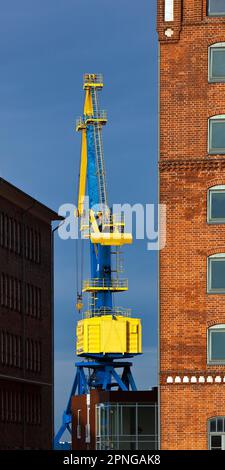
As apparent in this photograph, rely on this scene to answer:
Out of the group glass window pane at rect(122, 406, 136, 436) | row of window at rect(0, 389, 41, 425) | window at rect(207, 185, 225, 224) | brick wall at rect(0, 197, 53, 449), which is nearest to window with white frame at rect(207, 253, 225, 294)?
window at rect(207, 185, 225, 224)

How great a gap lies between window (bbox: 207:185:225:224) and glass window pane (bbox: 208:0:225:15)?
857 cm

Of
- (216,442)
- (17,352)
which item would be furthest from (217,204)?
(17,352)

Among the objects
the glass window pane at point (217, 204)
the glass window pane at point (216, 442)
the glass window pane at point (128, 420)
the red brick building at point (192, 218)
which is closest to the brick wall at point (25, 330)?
the glass window pane at point (128, 420)

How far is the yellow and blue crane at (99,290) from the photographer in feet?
485

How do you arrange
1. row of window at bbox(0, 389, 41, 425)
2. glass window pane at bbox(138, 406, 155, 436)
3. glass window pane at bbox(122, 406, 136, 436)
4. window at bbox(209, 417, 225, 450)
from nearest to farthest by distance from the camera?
window at bbox(209, 417, 225, 450)
glass window pane at bbox(138, 406, 155, 436)
glass window pane at bbox(122, 406, 136, 436)
row of window at bbox(0, 389, 41, 425)

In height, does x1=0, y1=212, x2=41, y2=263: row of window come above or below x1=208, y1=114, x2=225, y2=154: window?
above

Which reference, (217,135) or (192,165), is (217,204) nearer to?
(192,165)

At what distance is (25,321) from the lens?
121812mm

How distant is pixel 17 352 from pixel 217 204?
4042 centimetres

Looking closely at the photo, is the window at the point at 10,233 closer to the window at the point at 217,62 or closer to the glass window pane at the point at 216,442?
the window at the point at 217,62

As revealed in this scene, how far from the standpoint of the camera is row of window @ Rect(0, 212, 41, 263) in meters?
117

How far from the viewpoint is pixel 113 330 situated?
148000 mm

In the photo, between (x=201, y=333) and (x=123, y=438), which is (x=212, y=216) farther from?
(x=123, y=438)

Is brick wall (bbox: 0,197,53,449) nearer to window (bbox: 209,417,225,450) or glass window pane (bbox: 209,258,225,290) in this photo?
glass window pane (bbox: 209,258,225,290)
